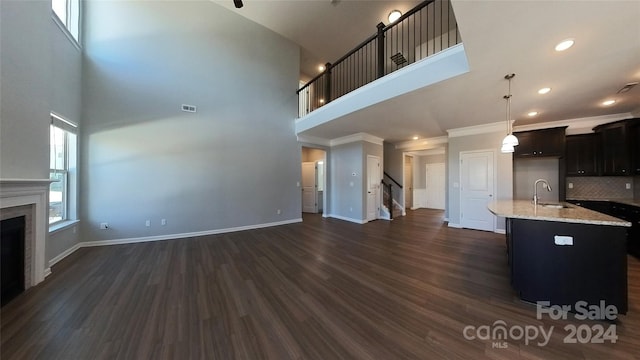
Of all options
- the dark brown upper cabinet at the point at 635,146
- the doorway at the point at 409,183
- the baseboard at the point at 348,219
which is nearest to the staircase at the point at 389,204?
the baseboard at the point at 348,219

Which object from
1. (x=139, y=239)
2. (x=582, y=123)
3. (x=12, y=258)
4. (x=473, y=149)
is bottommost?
(x=139, y=239)

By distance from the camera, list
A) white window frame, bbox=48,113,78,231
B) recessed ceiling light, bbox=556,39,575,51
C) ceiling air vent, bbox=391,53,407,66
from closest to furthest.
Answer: recessed ceiling light, bbox=556,39,575,51 → white window frame, bbox=48,113,78,231 → ceiling air vent, bbox=391,53,407,66

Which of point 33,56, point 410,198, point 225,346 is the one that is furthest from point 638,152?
point 33,56

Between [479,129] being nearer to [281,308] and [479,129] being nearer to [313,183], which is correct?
[313,183]

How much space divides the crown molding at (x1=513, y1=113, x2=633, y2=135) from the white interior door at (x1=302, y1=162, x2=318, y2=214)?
20.7 ft

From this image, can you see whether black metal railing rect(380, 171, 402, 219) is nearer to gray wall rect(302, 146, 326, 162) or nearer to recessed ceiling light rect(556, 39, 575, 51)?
gray wall rect(302, 146, 326, 162)

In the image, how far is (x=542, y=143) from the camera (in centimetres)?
488

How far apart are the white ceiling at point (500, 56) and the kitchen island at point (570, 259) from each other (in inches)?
69.6

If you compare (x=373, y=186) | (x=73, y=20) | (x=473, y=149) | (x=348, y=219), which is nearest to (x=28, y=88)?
(x=73, y=20)

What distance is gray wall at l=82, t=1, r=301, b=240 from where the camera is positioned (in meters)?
4.18

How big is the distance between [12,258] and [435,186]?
10.9 meters

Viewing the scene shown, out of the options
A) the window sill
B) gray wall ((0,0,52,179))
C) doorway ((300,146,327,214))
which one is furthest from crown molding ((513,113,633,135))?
the window sill

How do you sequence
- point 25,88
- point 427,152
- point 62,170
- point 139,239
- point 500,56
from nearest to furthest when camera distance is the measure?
point 500,56 < point 25,88 < point 62,170 < point 139,239 < point 427,152

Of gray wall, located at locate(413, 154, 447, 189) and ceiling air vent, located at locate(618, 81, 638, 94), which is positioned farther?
gray wall, located at locate(413, 154, 447, 189)
